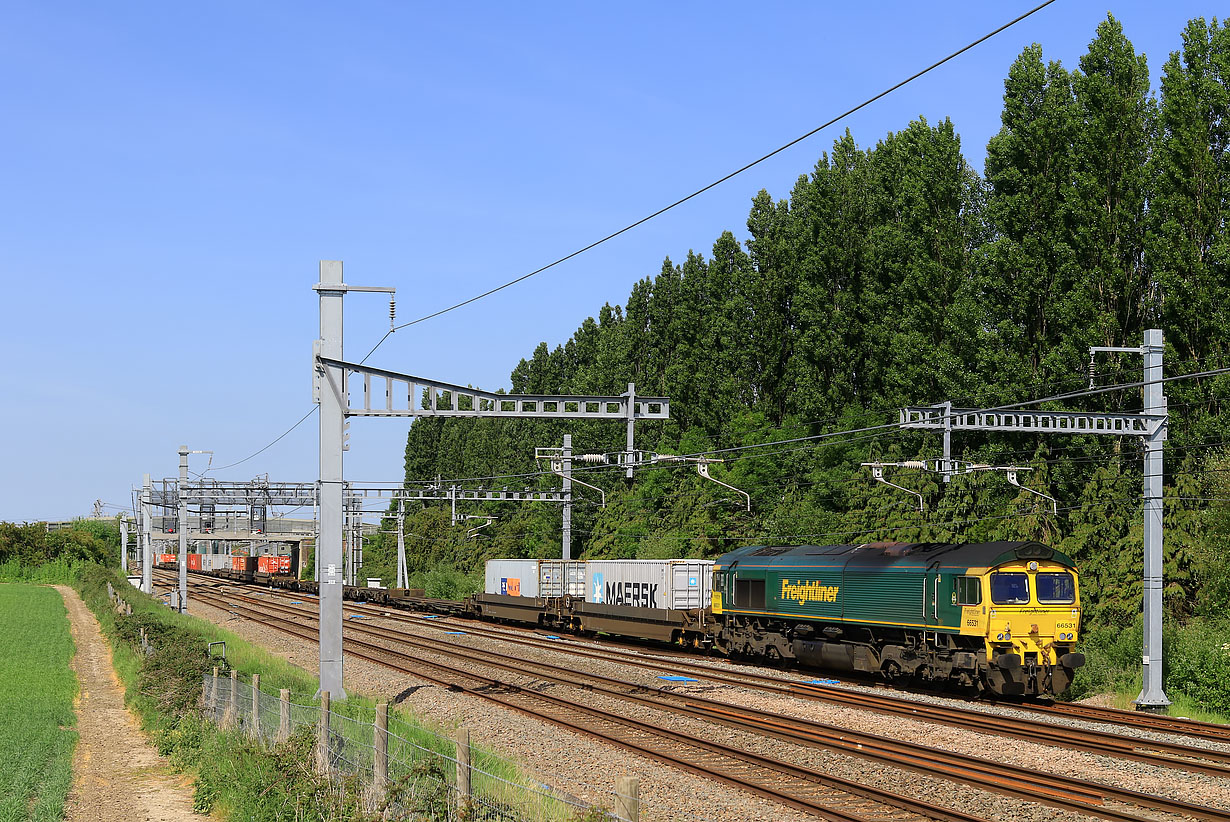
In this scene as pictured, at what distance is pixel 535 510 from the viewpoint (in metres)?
84.4

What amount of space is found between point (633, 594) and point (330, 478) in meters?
21.5

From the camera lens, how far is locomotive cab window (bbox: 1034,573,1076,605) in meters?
28.5

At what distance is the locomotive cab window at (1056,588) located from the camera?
93.6 feet

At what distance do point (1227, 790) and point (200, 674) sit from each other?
20.4 meters

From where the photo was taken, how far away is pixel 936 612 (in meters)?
29.1

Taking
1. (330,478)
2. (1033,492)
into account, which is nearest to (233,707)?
(330,478)

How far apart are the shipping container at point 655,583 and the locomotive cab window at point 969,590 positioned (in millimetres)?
14607

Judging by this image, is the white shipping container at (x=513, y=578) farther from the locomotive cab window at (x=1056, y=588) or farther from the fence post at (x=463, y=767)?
the fence post at (x=463, y=767)

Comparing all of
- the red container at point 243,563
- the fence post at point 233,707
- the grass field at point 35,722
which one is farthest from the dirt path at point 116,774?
the red container at point 243,563

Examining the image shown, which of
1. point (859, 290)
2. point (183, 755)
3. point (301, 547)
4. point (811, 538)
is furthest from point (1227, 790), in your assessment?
point (301, 547)

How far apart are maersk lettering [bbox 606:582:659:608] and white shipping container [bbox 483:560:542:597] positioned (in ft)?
20.2

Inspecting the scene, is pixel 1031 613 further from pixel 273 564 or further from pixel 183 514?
pixel 273 564

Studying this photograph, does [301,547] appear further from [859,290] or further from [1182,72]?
[1182,72]

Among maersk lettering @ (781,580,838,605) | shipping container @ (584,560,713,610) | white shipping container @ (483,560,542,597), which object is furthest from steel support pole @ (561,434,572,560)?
maersk lettering @ (781,580,838,605)
